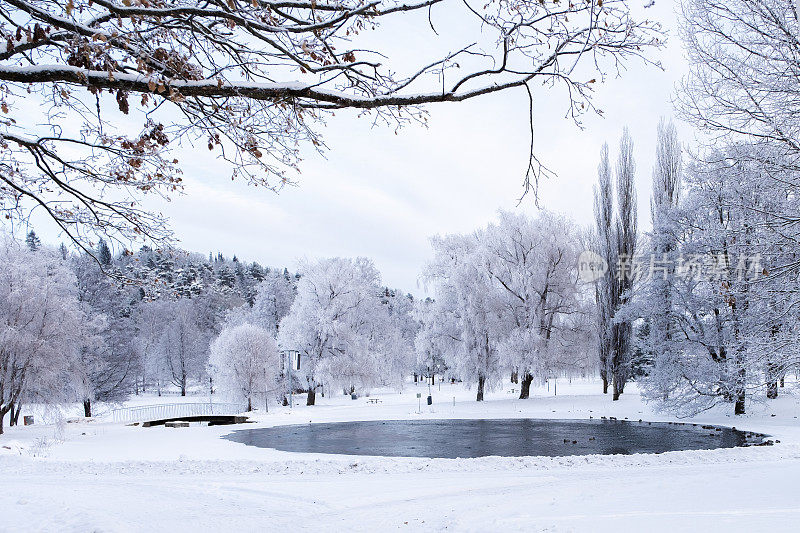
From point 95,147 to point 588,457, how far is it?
37.8 ft

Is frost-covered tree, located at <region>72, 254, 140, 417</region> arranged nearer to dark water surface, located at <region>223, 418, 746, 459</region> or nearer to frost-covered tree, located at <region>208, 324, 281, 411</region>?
frost-covered tree, located at <region>208, 324, 281, 411</region>

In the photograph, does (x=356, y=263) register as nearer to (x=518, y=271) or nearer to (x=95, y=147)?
(x=518, y=271)

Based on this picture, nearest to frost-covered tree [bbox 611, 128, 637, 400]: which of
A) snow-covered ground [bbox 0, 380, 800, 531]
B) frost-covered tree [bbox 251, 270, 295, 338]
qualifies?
snow-covered ground [bbox 0, 380, 800, 531]

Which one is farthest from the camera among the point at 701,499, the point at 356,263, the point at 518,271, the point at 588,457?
the point at 356,263

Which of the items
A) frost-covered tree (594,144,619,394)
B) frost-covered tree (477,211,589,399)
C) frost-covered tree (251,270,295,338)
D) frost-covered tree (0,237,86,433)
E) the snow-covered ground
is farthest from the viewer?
frost-covered tree (251,270,295,338)

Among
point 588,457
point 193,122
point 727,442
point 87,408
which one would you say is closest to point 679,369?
point 727,442

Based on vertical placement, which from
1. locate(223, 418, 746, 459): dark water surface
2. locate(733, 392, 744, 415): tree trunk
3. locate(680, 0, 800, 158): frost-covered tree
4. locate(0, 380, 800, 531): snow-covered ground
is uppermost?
locate(680, 0, 800, 158): frost-covered tree

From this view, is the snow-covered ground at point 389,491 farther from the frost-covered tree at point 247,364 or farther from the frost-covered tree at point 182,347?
the frost-covered tree at point 182,347

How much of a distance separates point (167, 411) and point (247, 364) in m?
5.19

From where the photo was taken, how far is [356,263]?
42.4 meters

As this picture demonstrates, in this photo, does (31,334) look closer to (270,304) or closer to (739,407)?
(739,407)

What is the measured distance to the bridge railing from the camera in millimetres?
30969

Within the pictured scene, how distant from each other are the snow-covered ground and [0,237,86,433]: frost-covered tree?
535 cm

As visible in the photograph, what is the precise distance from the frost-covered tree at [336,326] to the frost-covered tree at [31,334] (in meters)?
16.0
